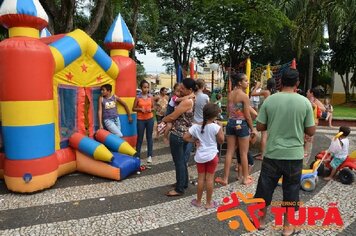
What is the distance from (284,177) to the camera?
3.28m

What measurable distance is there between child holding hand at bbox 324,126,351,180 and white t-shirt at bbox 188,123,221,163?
239 centimetres

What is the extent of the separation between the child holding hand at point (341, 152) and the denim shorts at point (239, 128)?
60.5 inches

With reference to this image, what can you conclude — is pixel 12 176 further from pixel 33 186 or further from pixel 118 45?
pixel 118 45

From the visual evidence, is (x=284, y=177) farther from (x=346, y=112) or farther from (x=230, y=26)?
→ (x=230, y=26)

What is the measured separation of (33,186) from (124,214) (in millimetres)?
1495

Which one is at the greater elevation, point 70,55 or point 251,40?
point 251,40

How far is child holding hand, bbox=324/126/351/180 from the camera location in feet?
16.6

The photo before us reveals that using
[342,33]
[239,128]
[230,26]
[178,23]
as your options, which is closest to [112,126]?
[239,128]

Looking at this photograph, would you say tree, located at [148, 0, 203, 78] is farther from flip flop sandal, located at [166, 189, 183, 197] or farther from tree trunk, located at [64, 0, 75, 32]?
flip flop sandal, located at [166, 189, 183, 197]

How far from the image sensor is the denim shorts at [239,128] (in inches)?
188

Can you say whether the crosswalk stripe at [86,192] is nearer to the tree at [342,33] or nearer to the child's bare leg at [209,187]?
the child's bare leg at [209,187]

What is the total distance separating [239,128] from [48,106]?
2.80m

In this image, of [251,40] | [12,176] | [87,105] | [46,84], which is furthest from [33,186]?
[251,40]

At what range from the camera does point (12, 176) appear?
4.47 metres
